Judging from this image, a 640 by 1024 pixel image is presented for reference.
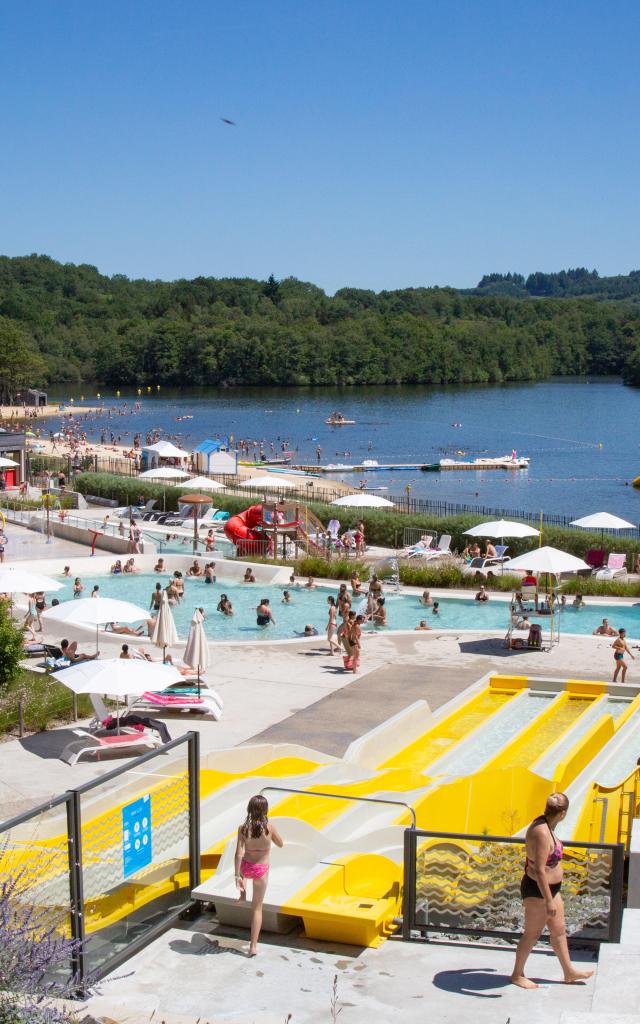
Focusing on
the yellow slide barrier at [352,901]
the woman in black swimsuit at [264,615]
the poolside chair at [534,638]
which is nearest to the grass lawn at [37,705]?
the woman in black swimsuit at [264,615]

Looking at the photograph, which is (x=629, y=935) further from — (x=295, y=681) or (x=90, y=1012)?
(x=295, y=681)

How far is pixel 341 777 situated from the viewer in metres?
11.4

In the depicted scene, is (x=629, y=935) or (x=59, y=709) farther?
(x=59, y=709)

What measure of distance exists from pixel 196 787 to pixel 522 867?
229cm

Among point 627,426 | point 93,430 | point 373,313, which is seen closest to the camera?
point 93,430

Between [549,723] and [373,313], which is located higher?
[373,313]

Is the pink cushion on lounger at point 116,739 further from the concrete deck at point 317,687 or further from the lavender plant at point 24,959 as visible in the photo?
the lavender plant at point 24,959

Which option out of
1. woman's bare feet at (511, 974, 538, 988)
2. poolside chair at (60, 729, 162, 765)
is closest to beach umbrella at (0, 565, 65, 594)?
poolside chair at (60, 729, 162, 765)

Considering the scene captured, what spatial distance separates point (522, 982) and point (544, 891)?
0.59 m

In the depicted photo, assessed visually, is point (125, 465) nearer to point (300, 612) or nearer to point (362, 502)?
point (362, 502)

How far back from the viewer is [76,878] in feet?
22.8

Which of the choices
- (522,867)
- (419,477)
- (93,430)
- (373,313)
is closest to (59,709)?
(522,867)

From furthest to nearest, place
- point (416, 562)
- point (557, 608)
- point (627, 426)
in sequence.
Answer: point (627, 426) → point (416, 562) → point (557, 608)

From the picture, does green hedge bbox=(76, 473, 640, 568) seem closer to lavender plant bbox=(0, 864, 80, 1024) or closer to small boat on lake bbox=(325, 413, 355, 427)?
lavender plant bbox=(0, 864, 80, 1024)
